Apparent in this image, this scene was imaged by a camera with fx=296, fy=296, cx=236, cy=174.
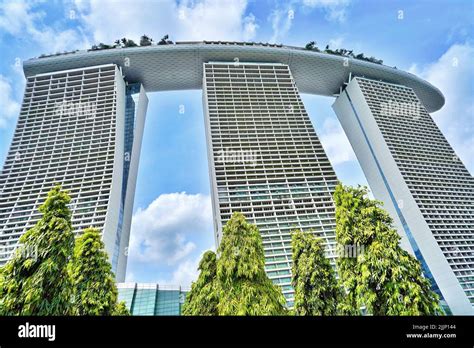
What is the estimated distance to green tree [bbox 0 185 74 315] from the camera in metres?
6.79

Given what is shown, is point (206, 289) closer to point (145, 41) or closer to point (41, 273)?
point (41, 273)

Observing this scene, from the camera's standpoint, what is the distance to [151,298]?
34500 millimetres

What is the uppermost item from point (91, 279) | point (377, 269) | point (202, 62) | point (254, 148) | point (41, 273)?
point (202, 62)

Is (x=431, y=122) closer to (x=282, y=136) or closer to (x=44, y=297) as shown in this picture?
(x=282, y=136)

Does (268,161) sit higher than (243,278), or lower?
higher

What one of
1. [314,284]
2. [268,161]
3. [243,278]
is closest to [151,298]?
[268,161]

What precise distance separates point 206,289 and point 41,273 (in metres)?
5.81

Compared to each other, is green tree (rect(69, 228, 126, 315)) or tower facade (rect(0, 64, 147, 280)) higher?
tower facade (rect(0, 64, 147, 280))

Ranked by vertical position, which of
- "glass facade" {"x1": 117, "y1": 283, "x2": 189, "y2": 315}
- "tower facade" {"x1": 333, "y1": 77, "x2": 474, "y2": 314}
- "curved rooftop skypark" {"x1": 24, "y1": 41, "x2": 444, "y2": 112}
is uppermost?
"curved rooftop skypark" {"x1": 24, "y1": 41, "x2": 444, "y2": 112}

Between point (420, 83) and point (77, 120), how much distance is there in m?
64.3

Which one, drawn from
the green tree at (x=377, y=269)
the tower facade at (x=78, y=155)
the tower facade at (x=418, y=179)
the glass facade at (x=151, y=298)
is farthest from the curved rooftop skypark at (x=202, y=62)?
the green tree at (x=377, y=269)

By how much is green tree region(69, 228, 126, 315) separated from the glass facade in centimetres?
2259

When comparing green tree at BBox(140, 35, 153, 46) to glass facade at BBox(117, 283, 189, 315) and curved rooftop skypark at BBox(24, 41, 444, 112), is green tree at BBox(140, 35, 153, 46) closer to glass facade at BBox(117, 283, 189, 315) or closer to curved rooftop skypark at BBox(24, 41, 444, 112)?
curved rooftop skypark at BBox(24, 41, 444, 112)

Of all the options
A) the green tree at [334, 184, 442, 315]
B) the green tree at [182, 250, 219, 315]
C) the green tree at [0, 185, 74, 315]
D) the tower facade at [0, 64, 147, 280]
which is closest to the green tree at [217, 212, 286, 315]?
the green tree at [182, 250, 219, 315]
